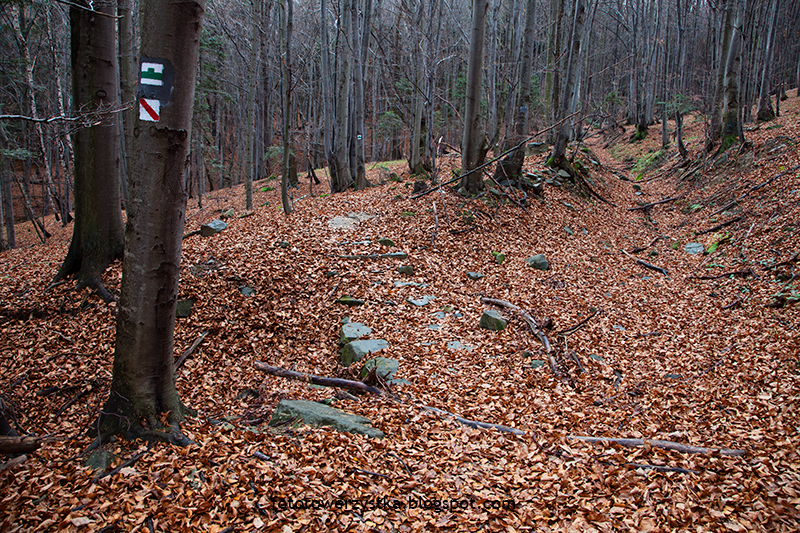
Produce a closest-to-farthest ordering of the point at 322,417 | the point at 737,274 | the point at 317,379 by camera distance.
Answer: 1. the point at 322,417
2. the point at 317,379
3. the point at 737,274

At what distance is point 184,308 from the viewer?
5.33 metres

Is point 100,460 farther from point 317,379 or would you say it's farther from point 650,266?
point 650,266

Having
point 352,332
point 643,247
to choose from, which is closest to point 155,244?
point 352,332

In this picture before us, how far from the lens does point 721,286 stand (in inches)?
261

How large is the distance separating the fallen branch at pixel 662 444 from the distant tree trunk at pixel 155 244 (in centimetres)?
325

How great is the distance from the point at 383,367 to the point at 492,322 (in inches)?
69.3

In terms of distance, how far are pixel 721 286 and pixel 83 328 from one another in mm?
9057

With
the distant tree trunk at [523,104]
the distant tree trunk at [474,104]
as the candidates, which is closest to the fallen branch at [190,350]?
the distant tree trunk at [474,104]

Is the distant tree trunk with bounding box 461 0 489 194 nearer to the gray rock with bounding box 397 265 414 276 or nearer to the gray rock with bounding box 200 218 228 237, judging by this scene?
the gray rock with bounding box 397 265 414 276

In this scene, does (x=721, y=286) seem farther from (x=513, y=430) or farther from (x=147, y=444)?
(x=147, y=444)

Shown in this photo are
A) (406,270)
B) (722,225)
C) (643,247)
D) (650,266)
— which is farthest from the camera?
(643,247)

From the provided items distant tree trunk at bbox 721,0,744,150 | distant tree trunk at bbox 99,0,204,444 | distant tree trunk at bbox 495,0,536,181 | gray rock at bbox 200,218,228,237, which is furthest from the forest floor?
distant tree trunk at bbox 721,0,744,150

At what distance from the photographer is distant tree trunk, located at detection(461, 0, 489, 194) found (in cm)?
887

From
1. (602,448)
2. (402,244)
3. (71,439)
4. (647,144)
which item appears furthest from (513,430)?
(647,144)
